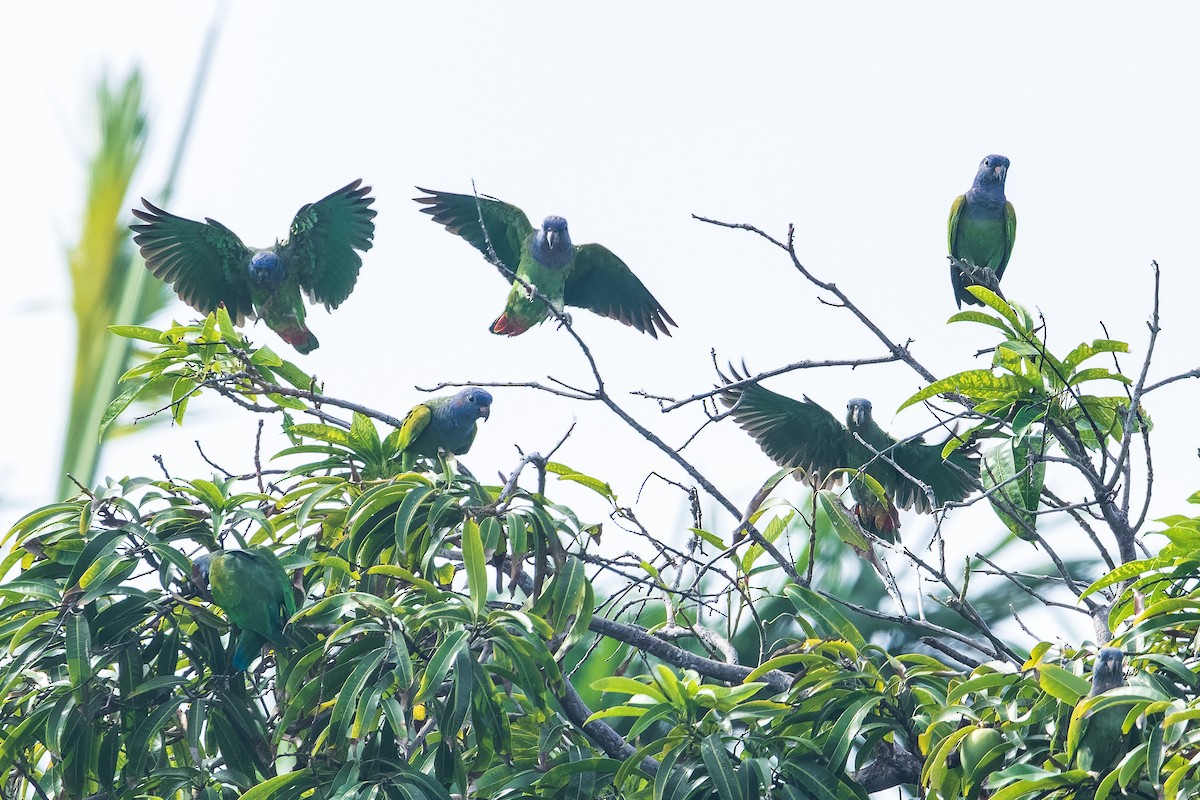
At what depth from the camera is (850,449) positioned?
653 cm

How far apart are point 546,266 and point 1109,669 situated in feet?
14.6

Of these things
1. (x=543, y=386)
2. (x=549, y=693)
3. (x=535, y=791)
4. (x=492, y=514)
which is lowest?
(x=535, y=791)

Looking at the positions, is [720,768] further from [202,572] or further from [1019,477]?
[202,572]

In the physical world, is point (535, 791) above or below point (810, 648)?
below

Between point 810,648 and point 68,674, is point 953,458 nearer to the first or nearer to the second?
point 810,648

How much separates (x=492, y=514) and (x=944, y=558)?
134 cm

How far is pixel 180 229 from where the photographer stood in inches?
259

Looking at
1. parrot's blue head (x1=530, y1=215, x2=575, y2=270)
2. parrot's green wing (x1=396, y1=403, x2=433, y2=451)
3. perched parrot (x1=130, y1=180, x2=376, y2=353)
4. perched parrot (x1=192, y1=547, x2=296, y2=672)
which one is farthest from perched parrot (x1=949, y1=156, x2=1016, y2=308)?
perched parrot (x1=192, y1=547, x2=296, y2=672)

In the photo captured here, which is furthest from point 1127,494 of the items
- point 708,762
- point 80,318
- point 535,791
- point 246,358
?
point 80,318

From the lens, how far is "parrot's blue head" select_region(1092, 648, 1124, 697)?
285 cm

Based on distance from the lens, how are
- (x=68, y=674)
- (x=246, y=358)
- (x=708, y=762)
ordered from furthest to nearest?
(x=246, y=358) → (x=68, y=674) → (x=708, y=762)

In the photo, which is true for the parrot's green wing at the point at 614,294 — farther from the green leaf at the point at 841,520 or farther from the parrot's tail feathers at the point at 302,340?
the green leaf at the point at 841,520

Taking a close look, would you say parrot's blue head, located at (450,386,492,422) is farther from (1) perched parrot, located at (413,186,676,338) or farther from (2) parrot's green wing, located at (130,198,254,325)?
(2) parrot's green wing, located at (130,198,254,325)

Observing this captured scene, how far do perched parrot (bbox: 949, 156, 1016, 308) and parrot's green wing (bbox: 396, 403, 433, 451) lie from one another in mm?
2965
